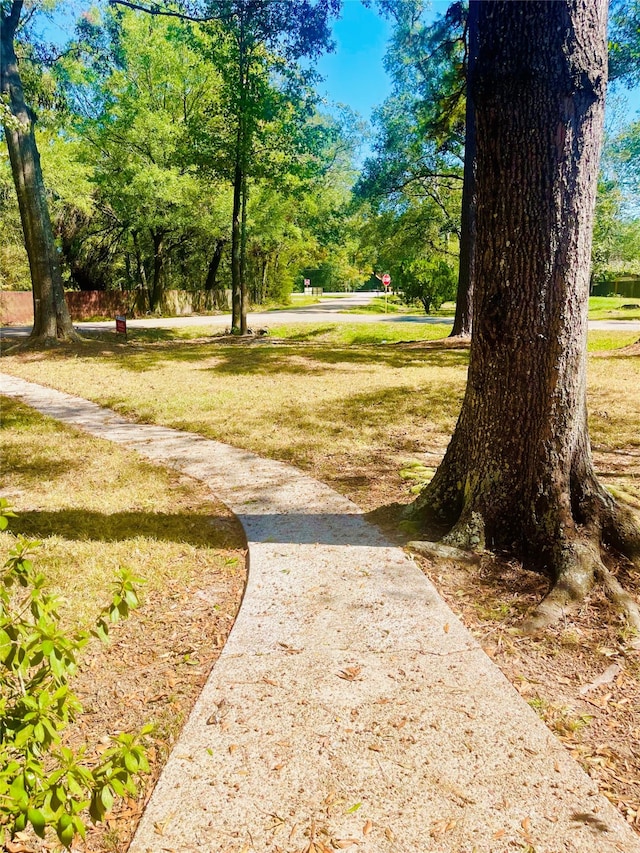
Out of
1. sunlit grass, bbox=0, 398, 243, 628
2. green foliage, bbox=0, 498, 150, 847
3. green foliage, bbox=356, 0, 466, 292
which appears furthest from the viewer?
green foliage, bbox=356, 0, 466, 292

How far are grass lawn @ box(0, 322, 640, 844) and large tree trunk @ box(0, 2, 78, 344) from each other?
1.11 metres

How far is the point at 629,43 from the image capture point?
36.4 ft

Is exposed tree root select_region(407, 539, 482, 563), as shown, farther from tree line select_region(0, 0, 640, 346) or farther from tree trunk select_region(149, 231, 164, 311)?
tree trunk select_region(149, 231, 164, 311)

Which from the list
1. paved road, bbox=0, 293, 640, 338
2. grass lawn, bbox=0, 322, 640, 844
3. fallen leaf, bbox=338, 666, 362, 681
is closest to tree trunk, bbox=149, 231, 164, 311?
paved road, bbox=0, 293, 640, 338

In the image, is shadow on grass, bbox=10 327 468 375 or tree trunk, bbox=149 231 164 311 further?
tree trunk, bbox=149 231 164 311

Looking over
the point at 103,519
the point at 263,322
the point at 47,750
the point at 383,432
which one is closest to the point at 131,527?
the point at 103,519

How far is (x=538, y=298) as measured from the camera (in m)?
2.83

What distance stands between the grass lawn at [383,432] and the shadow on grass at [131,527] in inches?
1.7

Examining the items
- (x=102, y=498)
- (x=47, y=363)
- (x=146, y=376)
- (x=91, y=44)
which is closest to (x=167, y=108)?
(x=91, y=44)

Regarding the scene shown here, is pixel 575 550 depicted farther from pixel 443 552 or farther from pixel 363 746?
pixel 363 746

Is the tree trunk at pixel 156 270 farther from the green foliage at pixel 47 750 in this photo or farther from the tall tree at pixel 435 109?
the green foliage at pixel 47 750

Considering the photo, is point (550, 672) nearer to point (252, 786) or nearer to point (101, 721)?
point (252, 786)

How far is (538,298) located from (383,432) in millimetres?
3321

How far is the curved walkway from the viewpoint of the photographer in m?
1.54
